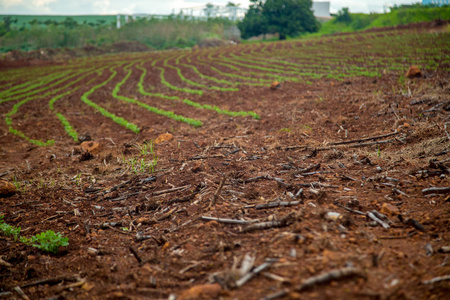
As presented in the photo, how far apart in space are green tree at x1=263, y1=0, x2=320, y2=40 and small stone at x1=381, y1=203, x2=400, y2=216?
2342 inches

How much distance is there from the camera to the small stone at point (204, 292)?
2.20 meters

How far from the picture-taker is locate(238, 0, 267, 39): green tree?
59.5 meters

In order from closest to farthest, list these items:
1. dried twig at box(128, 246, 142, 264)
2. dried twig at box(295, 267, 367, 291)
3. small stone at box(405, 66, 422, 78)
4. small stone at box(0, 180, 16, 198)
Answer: dried twig at box(295, 267, 367, 291)
dried twig at box(128, 246, 142, 264)
small stone at box(0, 180, 16, 198)
small stone at box(405, 66, 422, 78)

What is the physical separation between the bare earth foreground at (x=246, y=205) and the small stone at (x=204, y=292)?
14mm

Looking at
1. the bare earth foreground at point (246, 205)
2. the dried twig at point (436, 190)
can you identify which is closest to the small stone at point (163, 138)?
the bare earth foreground at point (246, 205)

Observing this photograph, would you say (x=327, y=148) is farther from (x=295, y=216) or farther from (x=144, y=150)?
(x=144, y=150)

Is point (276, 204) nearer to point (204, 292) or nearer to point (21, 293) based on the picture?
point (204, 292)

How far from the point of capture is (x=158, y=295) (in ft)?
8.14

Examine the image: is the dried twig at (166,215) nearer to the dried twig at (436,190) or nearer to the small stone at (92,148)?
the dried twig at (436,190)

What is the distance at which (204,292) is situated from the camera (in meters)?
2.23

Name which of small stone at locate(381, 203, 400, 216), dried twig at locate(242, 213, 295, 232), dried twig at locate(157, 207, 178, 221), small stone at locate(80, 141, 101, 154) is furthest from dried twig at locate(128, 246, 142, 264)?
small stone at locate(80, 141, 101, 154)

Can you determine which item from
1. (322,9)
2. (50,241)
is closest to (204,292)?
(50,241)

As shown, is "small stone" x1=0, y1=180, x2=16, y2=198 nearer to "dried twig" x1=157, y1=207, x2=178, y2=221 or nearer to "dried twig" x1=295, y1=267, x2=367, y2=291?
"dried twig" x1=157, y1=207, x2=178, y2=221

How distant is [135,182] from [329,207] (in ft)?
10.9
